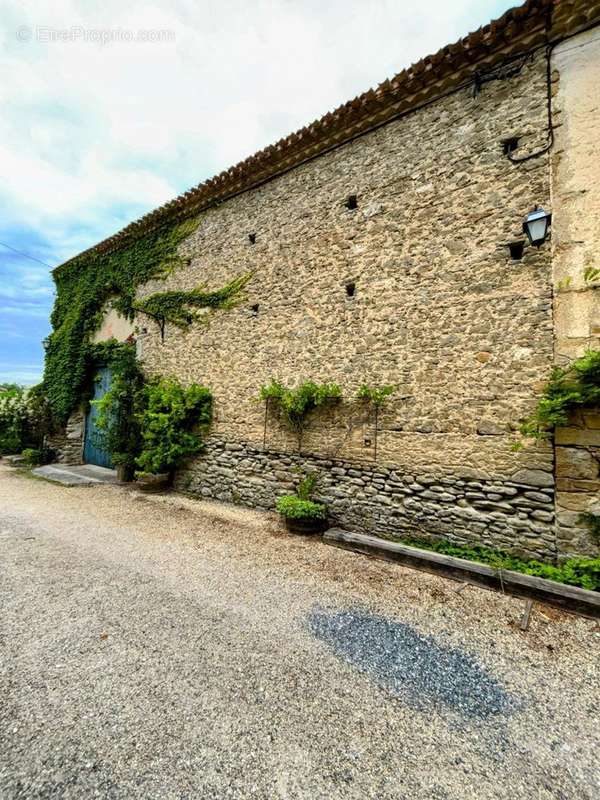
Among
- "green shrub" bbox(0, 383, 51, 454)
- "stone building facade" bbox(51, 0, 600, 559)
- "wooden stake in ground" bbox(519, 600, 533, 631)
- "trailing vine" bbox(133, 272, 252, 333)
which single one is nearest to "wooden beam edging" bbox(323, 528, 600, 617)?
"wooden stake in ground" bbox(519, 600, 533, 631)

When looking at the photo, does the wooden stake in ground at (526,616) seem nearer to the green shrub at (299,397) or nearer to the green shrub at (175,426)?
the green shrub at (299,397)

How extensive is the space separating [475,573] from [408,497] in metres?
1.17

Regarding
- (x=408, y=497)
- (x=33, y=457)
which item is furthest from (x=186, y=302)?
(x=33, y=457)

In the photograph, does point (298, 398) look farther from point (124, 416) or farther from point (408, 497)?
Result: point (124, 416)

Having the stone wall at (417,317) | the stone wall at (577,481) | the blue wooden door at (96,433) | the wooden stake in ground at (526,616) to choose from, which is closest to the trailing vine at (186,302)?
the stone wall at (417,317)

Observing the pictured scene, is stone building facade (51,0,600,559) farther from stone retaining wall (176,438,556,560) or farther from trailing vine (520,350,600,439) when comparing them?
trailing vine (520,350,600,439)

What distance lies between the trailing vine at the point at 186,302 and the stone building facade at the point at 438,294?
14.6 inches

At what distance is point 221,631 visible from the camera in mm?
2639

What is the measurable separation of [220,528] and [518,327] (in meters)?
4.68

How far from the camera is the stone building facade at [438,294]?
12.5 ft

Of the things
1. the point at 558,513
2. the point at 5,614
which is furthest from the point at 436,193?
the point at 5,614

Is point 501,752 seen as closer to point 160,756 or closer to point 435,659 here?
point 435,659

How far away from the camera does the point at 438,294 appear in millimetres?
4543

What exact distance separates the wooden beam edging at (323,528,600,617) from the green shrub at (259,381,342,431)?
1.81m
